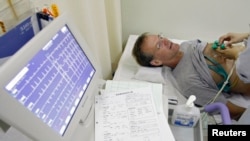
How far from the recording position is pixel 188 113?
787mm

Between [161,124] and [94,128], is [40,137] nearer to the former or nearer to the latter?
[94,128]

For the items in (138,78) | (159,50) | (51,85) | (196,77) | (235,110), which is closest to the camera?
(51,85)

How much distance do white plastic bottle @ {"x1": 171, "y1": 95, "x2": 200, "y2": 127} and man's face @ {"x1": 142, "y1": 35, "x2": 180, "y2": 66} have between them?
2.82ft

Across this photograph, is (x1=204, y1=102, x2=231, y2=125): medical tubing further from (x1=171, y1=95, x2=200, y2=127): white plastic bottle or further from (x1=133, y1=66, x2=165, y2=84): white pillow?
(x1=133, y1=66, x2=165, y2=84): white pillow

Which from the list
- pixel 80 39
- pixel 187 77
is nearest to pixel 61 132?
pixel 80 39

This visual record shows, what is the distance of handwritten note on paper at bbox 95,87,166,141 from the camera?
0.70m

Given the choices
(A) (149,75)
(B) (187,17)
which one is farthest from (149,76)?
(B) (187,17)

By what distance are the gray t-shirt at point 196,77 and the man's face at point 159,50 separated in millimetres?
90

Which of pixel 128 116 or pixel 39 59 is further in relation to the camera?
pixel 128 116

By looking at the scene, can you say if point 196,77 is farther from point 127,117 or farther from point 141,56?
point 127,117

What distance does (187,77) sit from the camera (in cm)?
144

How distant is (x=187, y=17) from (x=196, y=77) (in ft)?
2.18

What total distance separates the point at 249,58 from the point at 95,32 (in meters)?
0.91

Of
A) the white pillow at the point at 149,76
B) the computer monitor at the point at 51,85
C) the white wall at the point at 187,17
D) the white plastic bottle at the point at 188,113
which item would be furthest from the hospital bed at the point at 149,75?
the computer monitor at the point at 51,85
